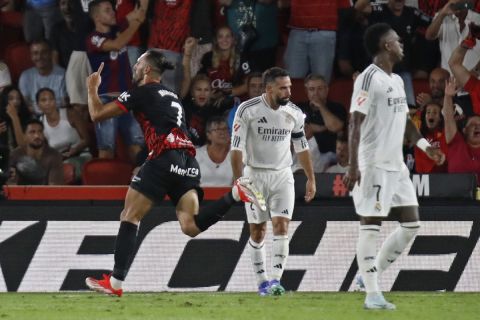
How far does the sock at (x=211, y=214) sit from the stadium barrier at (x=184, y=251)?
1.73m

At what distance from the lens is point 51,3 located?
16.3 metres

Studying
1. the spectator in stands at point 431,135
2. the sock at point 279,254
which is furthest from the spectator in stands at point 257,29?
the sock at point 279,254

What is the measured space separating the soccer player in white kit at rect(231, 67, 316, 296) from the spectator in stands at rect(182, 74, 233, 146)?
321 centimetres

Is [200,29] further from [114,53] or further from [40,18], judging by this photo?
[40,18]

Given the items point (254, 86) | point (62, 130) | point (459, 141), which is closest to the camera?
point (459, 141)

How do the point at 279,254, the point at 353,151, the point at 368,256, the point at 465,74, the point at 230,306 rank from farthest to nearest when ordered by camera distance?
the point at 465,74 → the point at 279,254 → the point at 230,306 → the point at 368,256 → the point at 353,151

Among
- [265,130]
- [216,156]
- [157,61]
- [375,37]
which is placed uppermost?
[375,37]

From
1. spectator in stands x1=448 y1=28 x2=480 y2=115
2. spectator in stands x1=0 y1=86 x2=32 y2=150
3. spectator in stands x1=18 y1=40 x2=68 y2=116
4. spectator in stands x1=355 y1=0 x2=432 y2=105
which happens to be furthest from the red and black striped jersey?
spectator in stands x1=18 y1=40 x2=68 y2=116

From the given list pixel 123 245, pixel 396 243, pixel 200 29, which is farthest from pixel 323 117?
pixel 396 243

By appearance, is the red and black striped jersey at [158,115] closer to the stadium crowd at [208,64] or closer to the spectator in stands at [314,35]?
the stadium crowd at [208,64]

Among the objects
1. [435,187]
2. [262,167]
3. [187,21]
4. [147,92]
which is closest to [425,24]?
[187,21]

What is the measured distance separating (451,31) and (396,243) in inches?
225

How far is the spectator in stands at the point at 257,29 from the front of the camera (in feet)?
50.4

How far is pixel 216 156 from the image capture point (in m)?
13.7
